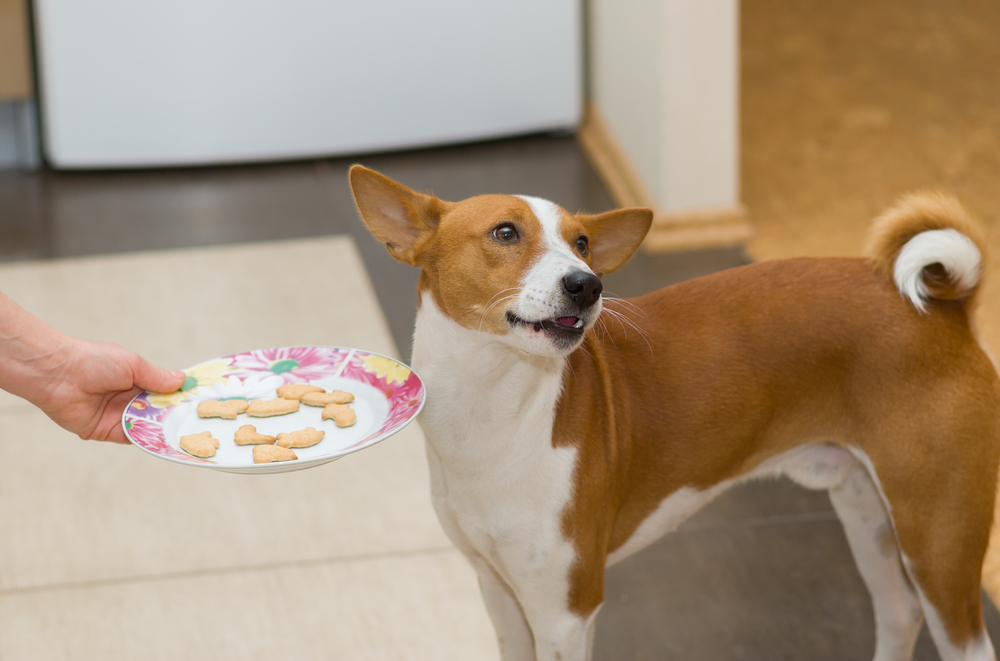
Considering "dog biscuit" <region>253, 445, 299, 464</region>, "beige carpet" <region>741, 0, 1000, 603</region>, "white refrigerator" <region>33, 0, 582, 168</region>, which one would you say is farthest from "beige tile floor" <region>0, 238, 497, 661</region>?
"beige carpet" <region>741, 0, 1000, 603</region>

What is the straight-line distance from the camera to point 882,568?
2.13 metres

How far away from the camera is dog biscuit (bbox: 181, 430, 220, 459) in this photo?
1667mm

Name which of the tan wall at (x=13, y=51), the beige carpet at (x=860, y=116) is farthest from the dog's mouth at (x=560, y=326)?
the tan wall at (x=13, y=51)

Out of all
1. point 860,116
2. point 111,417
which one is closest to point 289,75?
point 860,116

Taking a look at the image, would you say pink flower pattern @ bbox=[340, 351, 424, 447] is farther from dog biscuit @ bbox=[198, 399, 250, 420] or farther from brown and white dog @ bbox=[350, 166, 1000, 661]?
dog biscuit @ bbox=[198, 399, 250, 420]

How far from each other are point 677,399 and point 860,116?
370 centimetres

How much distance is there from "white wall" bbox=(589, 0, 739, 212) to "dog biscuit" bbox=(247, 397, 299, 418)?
257 cm

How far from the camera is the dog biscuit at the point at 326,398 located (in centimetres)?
181

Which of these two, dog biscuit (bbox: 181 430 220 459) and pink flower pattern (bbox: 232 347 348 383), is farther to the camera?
pink flower pattern (bbox: 232 347 348 383)

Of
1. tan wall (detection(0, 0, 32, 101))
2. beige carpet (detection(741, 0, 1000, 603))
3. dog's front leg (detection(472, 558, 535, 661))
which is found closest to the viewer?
dog's front leg (detection(472, 558, 535, 661))

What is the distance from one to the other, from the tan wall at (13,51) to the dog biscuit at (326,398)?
11.9 feet

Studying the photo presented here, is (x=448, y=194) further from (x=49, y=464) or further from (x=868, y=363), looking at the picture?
(x=868, y=363)

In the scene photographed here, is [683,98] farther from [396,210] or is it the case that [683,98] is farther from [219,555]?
[396,210]

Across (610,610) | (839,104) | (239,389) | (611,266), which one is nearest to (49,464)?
(239,389)
